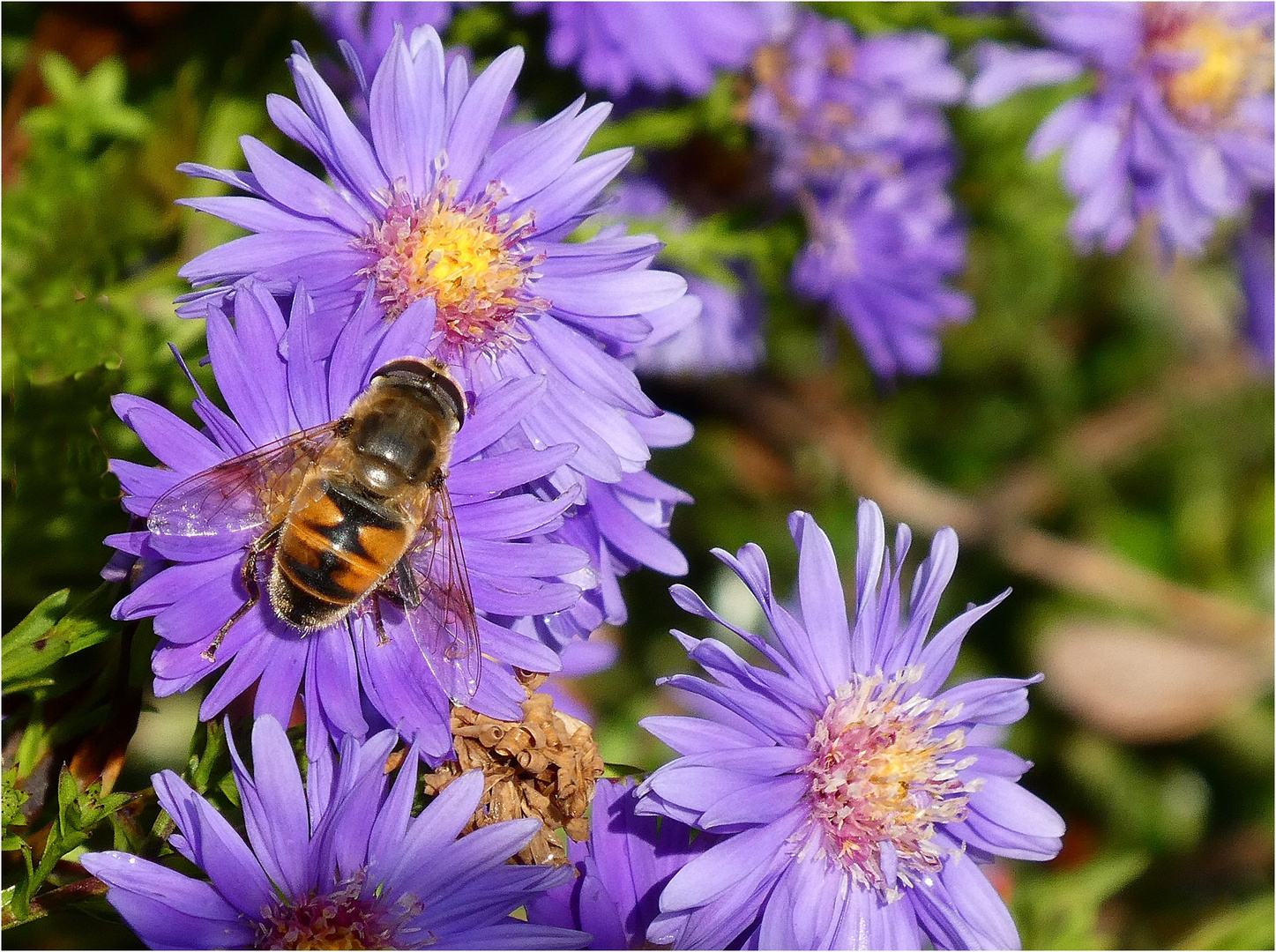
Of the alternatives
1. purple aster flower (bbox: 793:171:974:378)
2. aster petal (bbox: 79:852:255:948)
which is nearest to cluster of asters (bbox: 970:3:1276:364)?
purple aster flower (bbox: 793:171:974:378)

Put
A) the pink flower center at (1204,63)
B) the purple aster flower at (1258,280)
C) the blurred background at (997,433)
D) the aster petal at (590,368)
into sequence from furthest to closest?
the purple aster flower at (1258,280), the pink flower center at (1204,63), the blurred background at (997,433), the aster petal at (590,368)

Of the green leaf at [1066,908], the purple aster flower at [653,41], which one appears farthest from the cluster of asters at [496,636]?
the green leaf at [1066,908]

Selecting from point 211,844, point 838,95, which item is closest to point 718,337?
point 838,95

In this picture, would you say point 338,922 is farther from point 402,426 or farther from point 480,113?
point 480,113

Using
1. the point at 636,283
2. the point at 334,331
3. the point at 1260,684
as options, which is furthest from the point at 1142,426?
the point at 334,331

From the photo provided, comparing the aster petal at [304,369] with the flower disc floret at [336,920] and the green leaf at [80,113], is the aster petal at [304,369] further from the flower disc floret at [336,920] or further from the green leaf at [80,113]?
the green leaf at [80,113]

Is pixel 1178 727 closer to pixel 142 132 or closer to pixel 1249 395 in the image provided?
pixel 1249 395

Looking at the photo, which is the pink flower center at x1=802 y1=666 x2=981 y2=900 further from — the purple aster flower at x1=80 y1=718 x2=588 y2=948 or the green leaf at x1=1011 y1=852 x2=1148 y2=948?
the green leaf at x1=1011 y1=852 x2=1148 y2=948
